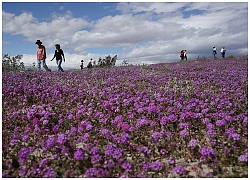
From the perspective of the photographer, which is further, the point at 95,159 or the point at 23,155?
the point at 23,155

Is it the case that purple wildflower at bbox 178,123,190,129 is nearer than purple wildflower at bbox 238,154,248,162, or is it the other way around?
purple wildflower at bbox 238,154,248,162

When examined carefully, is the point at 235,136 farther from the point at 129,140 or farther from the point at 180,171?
the point at 129,140

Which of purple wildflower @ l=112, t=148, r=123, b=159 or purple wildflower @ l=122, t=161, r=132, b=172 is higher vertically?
purple wildflower @ l=112, t=148, r=123, b=159

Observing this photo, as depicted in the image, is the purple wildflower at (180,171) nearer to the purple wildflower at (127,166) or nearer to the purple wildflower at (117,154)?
the purple wildflower at (127,166)

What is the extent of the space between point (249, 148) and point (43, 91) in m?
7.77

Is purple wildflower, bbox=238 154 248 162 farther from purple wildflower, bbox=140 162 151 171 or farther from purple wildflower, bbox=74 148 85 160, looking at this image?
purple wildflower, bbox=74 148 85 160

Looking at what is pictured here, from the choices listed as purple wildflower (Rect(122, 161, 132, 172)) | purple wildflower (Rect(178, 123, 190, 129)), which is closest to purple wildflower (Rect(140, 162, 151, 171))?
purple wildflower (Rect(122, 161, 132, 172))

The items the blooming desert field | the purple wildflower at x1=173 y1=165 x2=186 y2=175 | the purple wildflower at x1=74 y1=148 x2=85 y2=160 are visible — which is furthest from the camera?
the purple wildflower at x1=74 y1=148 x2=85 y2=160

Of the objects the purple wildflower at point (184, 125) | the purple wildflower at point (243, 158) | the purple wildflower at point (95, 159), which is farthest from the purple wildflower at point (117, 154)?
the purple wildflower at point (243, 158)

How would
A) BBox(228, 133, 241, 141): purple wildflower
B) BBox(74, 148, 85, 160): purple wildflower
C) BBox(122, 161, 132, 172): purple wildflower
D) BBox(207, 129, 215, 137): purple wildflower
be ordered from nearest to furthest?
BBox(122, 161, 132, 172): purple wildflower
BBox(74, 148, 85, 160): purple wildflower
BBox(228, 133, 241, 141): purple wildflower
BBox(207, 129, 215, 137): purple wildflower

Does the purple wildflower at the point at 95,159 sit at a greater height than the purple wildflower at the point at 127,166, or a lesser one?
greater

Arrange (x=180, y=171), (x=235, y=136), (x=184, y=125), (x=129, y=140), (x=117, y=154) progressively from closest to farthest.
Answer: (x=180, y=171), (x=117, y=154), (x=235, y=136), (x=129, y=140), (x=184, y=125)

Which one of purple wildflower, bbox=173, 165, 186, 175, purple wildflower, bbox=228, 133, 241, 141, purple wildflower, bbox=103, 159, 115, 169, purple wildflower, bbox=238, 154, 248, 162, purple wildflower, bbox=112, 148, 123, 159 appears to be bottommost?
purple wildflower, bbox=173, 165, 186, 175

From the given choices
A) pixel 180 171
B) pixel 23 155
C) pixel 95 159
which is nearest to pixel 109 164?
pixel 95 159
